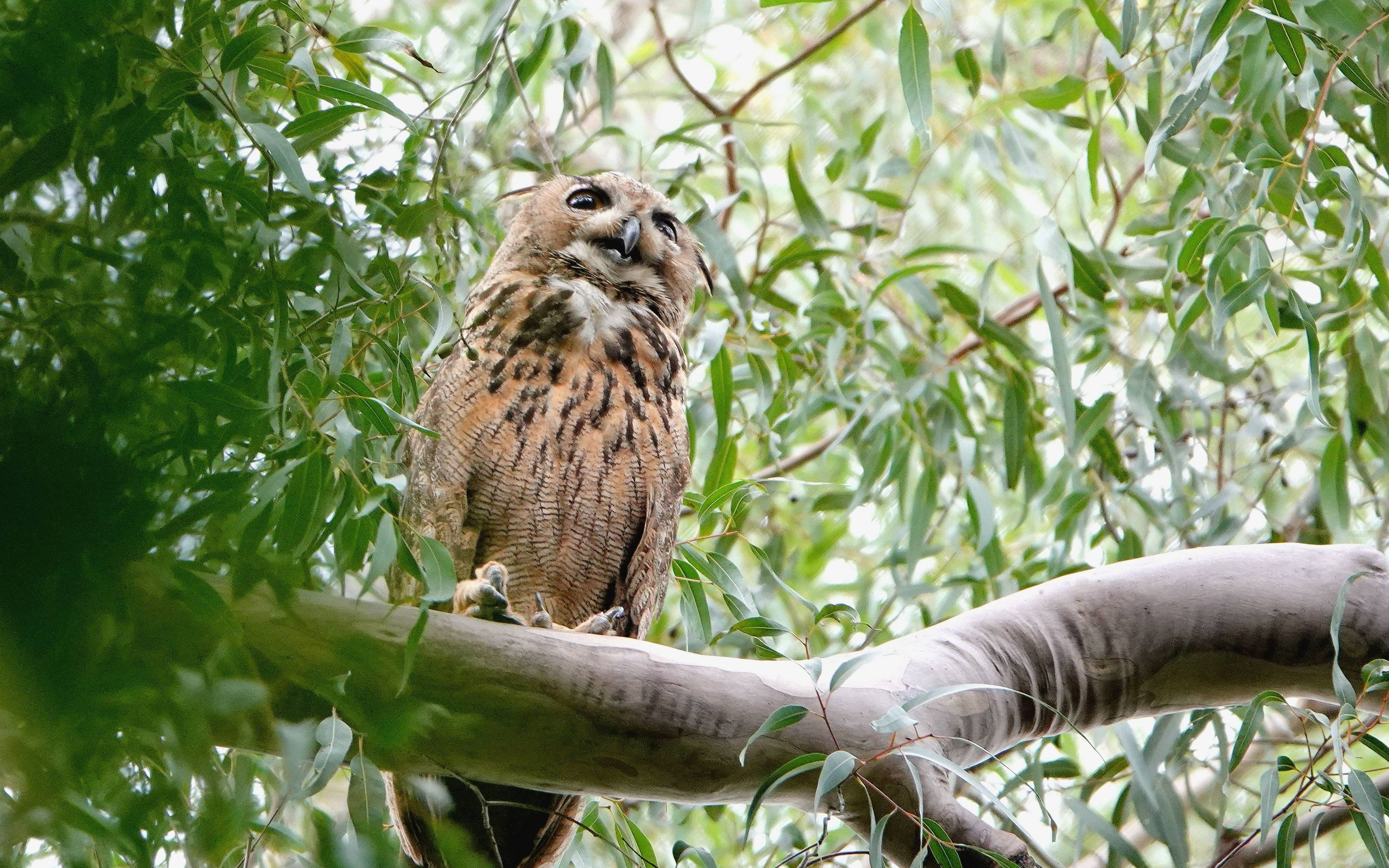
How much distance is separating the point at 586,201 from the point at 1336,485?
142 centimetres

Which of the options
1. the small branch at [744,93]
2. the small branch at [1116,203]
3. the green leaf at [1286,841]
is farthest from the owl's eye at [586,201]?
the green leaf at [1286,841]

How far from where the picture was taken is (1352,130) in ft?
7.09

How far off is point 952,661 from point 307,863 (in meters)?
0.90

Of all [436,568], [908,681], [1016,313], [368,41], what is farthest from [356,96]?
[1016,313]

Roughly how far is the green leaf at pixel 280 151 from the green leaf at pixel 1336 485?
67.6 inches

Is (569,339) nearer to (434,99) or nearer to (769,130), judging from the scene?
(434,99)

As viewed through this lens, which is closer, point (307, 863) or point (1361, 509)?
point (307, 863)

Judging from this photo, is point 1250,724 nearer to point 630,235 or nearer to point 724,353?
point 724,353

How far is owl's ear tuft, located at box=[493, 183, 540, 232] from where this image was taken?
2.35 m

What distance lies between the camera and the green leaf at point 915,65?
167cm

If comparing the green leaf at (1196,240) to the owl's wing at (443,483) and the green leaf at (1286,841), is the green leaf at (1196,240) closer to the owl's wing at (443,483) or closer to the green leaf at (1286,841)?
the green leaf at (1286,841)

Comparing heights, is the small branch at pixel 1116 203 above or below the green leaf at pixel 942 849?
above

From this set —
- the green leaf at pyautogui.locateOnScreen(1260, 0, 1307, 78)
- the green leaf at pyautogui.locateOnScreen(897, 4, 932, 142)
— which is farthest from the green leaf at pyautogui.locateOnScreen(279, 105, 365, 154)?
the green leaf at pyautogui.locateOnScreen(1260, 0, 1307, 78)

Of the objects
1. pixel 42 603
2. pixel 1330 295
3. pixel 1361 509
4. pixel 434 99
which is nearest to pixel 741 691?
pixel 434 99
